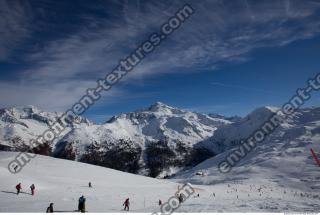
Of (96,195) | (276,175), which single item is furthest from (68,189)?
(276,175)

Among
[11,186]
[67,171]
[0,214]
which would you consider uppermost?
[67,171]

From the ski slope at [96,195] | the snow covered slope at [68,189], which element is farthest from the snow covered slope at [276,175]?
the snow covered slope at [68,189]

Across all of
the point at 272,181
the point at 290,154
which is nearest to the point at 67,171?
the point at 272,181

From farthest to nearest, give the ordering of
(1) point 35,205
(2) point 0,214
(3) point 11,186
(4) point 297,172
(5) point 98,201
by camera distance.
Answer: (4) point 297,172
(3) point 11,186
(5) point 98,201
(1) point 35,205
(2) point 0,214

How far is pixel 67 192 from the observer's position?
44500mm

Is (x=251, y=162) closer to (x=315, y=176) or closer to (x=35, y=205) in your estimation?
(x=315, y=176)

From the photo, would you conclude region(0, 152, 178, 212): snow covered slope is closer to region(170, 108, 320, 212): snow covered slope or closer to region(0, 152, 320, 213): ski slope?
region(0, 152, 320, 213): ski slope

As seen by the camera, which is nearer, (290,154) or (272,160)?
(272,160)

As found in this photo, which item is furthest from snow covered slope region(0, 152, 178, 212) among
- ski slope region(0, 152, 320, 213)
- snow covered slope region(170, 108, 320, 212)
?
snow covered slope region(170, 108, 320, 212)

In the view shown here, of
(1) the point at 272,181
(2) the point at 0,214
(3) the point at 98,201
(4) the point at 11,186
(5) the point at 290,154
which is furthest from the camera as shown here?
(5) the point at 290,154

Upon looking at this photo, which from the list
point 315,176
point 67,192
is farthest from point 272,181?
point 67,192

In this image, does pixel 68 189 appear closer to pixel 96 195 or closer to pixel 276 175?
pixel 96 195

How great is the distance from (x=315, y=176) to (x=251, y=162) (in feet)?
148

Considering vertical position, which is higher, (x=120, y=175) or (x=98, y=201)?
(x=120, y=175)
